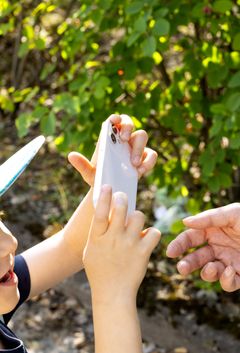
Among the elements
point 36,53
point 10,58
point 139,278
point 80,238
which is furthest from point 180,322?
point 10,58

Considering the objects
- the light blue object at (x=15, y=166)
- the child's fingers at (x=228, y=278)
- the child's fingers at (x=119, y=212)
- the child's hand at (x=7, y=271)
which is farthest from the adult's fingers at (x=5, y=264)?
the child's fingers at (x=228, y=278)

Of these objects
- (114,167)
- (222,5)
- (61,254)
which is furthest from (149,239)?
(222,5)

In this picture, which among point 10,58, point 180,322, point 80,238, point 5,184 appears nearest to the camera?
point 5,184

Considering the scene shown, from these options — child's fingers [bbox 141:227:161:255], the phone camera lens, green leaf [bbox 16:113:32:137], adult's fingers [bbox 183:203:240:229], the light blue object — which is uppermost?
the light blue object

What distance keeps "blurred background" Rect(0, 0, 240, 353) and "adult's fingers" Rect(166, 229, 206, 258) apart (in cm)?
69

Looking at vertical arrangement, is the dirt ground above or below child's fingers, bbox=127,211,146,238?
below

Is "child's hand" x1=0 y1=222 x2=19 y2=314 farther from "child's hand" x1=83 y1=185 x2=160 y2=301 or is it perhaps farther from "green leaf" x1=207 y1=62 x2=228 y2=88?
"green leaf" x1=207 y1=62 x2=228 y2=88

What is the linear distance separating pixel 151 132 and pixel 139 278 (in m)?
1.81

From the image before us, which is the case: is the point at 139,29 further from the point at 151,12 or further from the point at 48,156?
the point at 48,156

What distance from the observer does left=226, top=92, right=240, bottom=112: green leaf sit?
244cm

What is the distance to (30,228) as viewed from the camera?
3.94 m

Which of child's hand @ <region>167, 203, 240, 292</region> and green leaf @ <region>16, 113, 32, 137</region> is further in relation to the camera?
green leaf @ <region>16, 113, 32, 137</region>

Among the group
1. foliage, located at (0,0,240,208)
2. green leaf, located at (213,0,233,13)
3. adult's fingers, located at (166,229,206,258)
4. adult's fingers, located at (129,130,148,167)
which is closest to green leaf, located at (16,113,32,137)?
foliage, located at (0,0,240,208)

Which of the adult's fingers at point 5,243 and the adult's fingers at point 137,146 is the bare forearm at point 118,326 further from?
the adult's fingers at point 137,146
